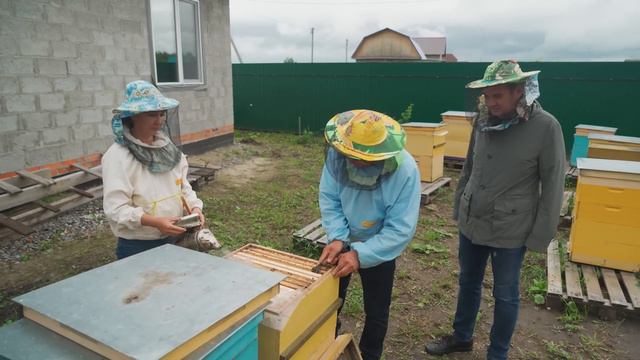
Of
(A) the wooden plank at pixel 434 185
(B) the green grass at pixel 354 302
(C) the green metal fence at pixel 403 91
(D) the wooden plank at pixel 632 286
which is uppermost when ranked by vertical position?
(C) the green metal fence at pixel 403 91

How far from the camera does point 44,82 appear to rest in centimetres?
519

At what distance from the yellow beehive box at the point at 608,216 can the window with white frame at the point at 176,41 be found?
633cm

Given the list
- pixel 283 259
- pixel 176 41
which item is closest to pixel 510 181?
pixel 283 259

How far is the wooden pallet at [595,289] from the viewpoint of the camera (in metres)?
3.33

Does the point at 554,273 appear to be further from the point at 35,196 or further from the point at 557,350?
the point at 35,196

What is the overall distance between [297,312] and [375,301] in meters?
0.85

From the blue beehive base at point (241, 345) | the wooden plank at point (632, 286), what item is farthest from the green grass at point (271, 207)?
the blue beehive base at point (241, 345)

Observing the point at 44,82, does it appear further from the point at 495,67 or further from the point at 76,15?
the point at 495,67

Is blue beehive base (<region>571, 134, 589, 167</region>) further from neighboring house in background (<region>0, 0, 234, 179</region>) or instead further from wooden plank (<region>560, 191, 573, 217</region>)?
neighboring house in background (<region>0, 0, 234, 179</region>)

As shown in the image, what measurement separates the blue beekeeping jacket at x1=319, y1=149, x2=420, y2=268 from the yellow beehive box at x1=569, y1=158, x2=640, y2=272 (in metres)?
2.50

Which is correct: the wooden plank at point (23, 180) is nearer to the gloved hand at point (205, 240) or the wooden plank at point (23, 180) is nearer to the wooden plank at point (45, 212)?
the wooden plank at point (45, 212)

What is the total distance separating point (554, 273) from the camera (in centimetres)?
379

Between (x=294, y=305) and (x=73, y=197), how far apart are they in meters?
4.45

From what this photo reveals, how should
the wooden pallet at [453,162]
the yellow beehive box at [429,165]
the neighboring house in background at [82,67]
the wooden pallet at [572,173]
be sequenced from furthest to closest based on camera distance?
the wooden pallet at [453,162] < the wooden pallet at [572,173] < the yellow beehive box at [429,165] < the neighboring house in background at [82,67]
